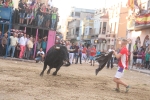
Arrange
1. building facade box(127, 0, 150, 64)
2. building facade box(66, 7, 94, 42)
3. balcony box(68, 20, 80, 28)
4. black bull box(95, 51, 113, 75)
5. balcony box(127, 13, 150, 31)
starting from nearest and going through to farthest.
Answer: black bull box(95, 51, 113, 75) < balcony box(127, 13, 150, 31) < building facade box(127, 0, 150, 64) < building facade box(66, 7, 94, 42) < balcony box(68, 20, 80, 28)

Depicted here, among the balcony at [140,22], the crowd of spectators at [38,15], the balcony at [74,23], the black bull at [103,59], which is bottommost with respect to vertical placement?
the black bull at [103,59]

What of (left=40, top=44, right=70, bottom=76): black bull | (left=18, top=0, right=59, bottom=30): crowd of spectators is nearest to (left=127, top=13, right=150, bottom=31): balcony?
(left=18, top=0, right=59, bottom=30): crowd of spectators

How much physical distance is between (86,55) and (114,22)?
25.4m

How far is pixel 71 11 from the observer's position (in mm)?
99438

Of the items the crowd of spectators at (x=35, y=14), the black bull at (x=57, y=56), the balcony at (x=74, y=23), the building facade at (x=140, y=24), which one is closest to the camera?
the black bull at (x=57, y=56)

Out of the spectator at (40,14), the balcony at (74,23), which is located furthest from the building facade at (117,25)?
the balcony at (74,23)

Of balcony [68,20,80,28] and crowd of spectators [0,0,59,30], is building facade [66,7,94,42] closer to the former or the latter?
balcony [68,20,80,28]

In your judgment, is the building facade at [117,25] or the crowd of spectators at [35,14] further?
the building facade at [117,25]

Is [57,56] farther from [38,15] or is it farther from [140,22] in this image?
[140,22]

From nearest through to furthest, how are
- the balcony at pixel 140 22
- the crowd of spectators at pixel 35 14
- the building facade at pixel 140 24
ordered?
the crowd of spectators at pixel 35 14, the balcony at pixel 140 22, the building facade at pixel 140 24

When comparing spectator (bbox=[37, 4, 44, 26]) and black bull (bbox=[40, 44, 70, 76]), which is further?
spectator (bbox=[37, 4, 44, 26])

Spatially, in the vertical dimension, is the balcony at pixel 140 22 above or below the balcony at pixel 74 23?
below

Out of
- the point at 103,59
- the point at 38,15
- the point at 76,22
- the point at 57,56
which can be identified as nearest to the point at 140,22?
the point at 38,15

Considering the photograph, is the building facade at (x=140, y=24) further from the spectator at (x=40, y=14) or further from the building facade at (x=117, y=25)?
the spectator at (x=40, y=14)
